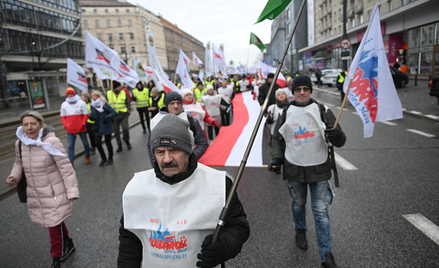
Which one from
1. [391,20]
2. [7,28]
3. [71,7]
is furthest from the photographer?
[71,7]

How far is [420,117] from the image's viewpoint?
402 inches

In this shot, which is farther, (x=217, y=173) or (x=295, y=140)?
(x=295, y=140)

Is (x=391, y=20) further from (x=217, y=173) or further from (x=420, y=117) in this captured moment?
(x=217, y=173)

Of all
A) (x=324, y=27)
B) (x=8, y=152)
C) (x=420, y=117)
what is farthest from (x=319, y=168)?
(x=324, y=27)

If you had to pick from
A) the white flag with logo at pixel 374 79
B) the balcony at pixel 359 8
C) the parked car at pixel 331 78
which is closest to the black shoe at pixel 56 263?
the white flag with logo at pixel 374 79

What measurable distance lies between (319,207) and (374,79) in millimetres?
1479

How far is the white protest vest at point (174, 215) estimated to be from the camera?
1.71 meters

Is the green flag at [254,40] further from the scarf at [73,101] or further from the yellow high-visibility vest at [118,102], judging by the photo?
the scarf at [73,101]

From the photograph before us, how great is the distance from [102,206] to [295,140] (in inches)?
135

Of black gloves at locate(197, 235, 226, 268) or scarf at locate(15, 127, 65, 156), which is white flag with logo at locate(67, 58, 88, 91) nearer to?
scarf at locate(15, 127, 65, 156)

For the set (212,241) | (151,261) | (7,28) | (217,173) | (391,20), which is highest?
(7,28)

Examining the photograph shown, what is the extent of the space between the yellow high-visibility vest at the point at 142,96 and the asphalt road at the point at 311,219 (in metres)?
5.21

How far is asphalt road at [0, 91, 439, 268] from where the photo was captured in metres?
3.18

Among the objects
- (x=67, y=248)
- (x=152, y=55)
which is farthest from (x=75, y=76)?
(x=67, y=248)
